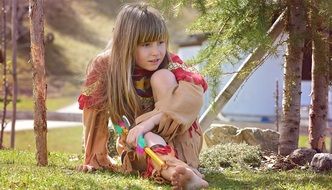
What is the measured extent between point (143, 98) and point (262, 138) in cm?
298

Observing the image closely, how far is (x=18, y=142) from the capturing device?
691 inches

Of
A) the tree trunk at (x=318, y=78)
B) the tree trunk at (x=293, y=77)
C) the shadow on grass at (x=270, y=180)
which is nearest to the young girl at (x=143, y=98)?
the shadow on grass at (x=270, y=180)

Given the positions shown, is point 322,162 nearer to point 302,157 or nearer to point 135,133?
point 302,157

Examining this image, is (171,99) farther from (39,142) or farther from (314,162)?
(314,162)

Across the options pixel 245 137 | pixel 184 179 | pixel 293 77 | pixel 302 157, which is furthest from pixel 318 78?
pixel 184 179

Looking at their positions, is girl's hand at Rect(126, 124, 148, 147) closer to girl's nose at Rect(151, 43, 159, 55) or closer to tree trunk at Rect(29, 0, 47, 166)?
girl's nose at Rect(151, 43, 159, 55)

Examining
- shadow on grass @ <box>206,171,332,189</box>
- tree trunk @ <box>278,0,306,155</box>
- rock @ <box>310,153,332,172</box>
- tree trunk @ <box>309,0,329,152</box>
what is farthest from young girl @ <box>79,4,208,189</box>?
tree trunk @ <box>309,0,329,152</box>

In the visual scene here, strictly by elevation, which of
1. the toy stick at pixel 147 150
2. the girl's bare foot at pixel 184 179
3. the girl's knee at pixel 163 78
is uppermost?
the girl's knee at pixel 163 78

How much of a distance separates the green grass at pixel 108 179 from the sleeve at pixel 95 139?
0.18 m

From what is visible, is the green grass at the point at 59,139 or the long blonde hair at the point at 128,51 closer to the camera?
the long blonde hair at the point at 128,51

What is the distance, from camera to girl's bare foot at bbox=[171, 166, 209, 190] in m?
3.90

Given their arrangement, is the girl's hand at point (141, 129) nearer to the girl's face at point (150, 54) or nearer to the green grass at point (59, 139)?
the girl's face at point (150, 54)

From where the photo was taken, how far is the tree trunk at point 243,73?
620 centimetres

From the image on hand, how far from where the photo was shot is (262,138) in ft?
24.3
